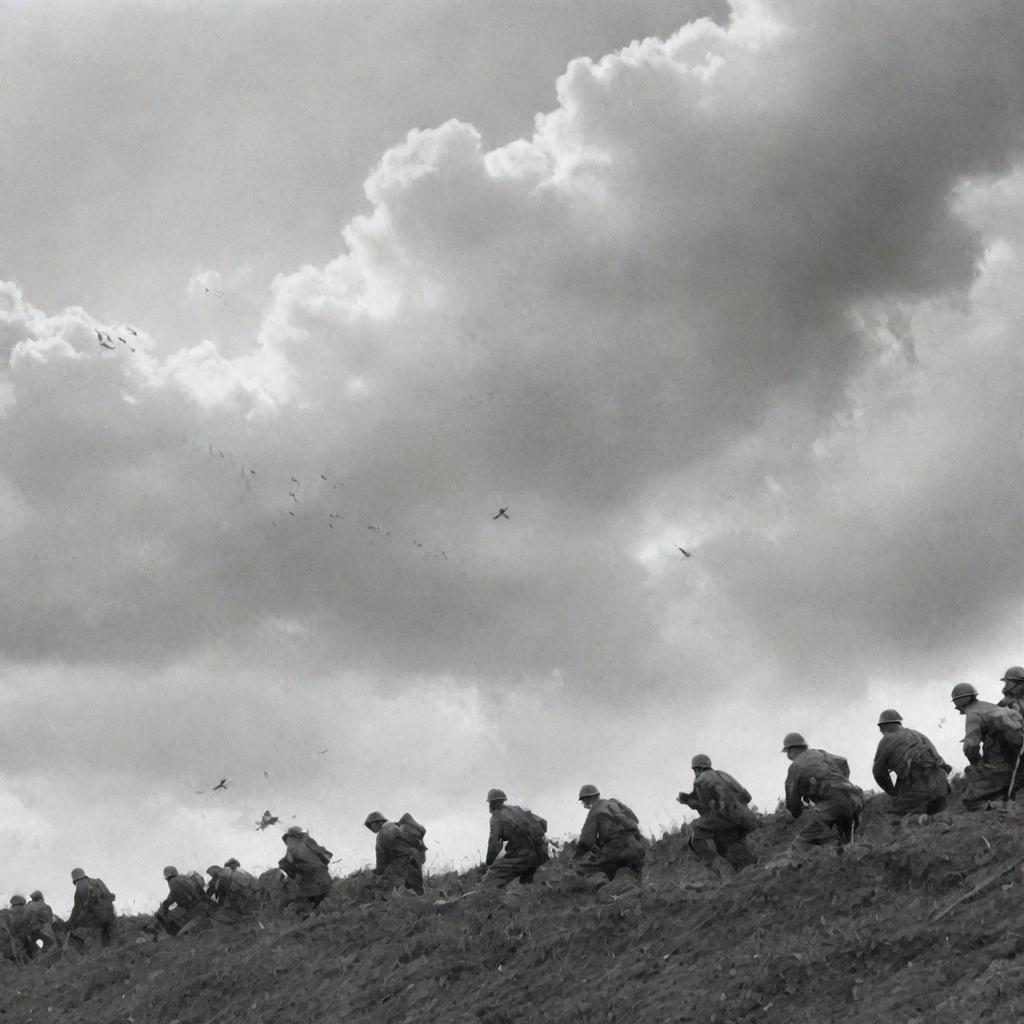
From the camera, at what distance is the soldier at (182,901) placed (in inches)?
1019

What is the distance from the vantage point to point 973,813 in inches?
674

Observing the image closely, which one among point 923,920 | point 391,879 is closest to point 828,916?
point 923,920

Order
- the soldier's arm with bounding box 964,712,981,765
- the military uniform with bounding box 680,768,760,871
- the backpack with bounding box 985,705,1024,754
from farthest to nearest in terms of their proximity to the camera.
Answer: the military uniform with bounding box 680,768,760,871 < the soldier's arm with bounding box 964,712,981,765 < the backpack with bounding box 985,705,1024,754

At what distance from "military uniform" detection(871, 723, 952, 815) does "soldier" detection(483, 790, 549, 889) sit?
552 centimetres

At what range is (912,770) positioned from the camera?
61.0ft

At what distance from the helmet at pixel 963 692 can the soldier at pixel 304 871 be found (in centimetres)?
1136

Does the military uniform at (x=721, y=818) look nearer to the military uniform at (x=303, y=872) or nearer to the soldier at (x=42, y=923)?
the military uniform at (x=303, y=872)

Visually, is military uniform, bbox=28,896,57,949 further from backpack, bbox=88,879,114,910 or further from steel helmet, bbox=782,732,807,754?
steel helmet, bbox=782,732,807,754

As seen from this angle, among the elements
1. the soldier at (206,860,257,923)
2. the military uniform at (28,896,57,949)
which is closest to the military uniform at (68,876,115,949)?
the military uniform at (28,896,57,949)

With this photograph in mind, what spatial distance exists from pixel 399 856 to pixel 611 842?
522 cm

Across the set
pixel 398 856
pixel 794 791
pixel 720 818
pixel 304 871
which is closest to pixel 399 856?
pixel 398 856

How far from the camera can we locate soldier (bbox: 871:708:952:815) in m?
18.5

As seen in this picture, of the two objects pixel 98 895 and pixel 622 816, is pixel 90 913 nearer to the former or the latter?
pixel 98 895

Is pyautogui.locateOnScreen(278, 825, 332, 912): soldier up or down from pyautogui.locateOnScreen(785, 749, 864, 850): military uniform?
up
